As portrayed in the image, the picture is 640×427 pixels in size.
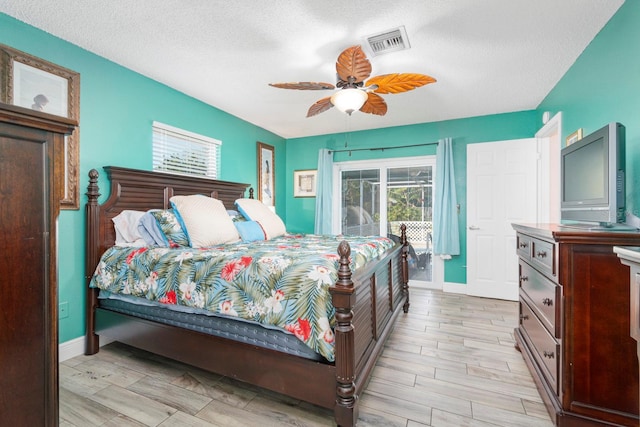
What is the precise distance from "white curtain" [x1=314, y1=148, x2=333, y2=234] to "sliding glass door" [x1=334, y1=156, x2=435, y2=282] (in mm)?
220

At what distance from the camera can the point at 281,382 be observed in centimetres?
164

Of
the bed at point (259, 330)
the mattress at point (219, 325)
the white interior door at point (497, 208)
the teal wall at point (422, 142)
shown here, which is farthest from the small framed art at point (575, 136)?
the mattress at point (219, 325)

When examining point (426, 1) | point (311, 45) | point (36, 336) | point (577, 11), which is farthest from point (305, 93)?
point (36, 336)

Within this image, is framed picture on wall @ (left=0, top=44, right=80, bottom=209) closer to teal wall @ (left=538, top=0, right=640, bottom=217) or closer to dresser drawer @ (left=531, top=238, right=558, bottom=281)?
dresser drawer @ (left=531, top=238, right=558, bottom=281)

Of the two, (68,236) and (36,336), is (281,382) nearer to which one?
(36,336)

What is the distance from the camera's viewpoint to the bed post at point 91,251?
2.39 meters

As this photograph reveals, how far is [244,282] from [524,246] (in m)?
1.94

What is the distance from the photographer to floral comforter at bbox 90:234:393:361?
5.07 ft

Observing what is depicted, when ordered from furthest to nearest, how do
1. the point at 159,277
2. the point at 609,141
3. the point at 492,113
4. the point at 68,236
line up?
the point at 492,113 → the point at 68,236 → the point at 159,277 → the point at 609,141

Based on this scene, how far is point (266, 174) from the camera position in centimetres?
478

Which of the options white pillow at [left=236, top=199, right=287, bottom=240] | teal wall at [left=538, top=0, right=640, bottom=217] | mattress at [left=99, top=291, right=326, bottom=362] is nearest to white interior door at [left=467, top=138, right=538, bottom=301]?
teal wall at [left=538, top=0, right=640, bottom=217]

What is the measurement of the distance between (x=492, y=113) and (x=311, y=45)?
2943mm

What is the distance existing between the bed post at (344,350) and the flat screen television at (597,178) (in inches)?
57.4

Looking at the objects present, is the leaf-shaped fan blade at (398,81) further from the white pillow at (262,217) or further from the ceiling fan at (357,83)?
the white pillow at (262,217)
